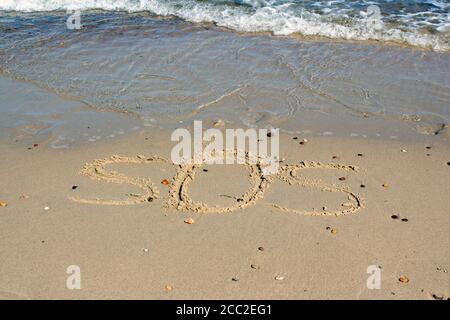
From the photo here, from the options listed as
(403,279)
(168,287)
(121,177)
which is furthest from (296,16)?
(168,287)

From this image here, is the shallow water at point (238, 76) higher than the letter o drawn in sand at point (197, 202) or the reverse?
higher

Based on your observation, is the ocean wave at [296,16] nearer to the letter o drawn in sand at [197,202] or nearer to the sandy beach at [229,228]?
the sandy beach at [229,228]

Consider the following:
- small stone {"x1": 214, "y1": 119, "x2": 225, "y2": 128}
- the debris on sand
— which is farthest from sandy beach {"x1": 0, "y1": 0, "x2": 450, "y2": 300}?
small stone {"x1": 214, "y1": 119, "x2": 225, "y2": 128}

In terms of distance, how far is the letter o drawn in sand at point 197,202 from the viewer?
436 cm

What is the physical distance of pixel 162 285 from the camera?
3537 millimetres

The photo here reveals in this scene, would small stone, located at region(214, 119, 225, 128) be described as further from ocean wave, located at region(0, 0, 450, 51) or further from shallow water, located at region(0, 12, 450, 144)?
ocean wave, located at region(0, 0, 450, 51)

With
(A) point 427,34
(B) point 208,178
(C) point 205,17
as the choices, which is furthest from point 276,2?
(B) point 208,178

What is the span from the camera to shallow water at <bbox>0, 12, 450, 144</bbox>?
5895mm

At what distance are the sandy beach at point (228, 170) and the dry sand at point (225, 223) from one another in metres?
0.01

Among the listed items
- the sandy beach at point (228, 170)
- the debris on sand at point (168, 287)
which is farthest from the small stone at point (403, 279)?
the debris on sand at point (168, 287)

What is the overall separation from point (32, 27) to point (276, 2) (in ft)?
16.7

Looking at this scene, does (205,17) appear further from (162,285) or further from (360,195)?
(162,285)
